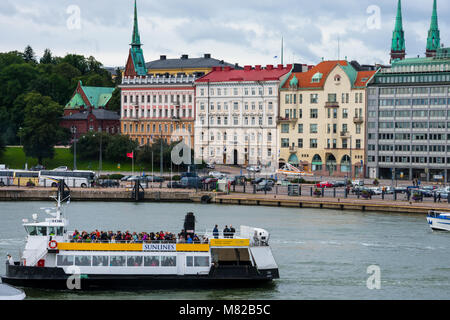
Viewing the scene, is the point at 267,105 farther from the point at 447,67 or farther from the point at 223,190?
the point at 223,190

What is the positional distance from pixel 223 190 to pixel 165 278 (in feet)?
170

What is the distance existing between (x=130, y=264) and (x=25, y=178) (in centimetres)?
6101

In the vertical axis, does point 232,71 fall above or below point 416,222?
above

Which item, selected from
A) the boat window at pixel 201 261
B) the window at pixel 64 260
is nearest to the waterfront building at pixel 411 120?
the boat window at pixel 201 261

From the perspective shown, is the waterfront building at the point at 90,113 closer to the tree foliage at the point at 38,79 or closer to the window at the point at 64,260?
the tree foliage at the point at 38,79

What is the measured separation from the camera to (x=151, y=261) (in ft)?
156

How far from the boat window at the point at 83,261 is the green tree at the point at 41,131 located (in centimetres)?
8498

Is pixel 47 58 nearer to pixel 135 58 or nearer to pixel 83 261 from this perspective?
pixel 135 58

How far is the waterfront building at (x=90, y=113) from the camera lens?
15125cm

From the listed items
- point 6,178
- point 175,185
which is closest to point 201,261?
point 175,185

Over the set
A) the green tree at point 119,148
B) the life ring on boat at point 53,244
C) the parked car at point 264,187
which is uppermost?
the green tree at point 119,148

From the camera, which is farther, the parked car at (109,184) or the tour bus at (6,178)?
the tour bus at (6,178)
